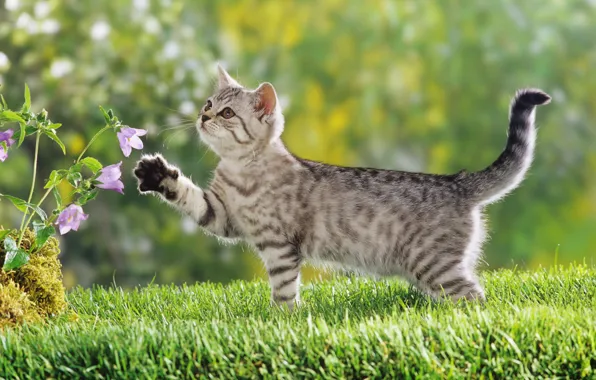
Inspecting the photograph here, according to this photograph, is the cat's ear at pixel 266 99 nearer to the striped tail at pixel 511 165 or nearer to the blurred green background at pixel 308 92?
the striped tail at pixel 511 165

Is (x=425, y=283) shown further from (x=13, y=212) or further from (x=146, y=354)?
(x=13, y=212)

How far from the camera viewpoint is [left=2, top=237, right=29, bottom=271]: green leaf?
321 cm

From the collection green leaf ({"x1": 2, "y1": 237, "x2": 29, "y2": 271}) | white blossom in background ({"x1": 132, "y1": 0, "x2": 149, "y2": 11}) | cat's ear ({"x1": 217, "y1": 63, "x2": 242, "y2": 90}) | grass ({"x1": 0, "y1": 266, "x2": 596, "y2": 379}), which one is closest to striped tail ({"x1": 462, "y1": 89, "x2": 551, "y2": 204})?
grass ({"x1": 0, "y1": 266, "x2": 596, "y2": 379})

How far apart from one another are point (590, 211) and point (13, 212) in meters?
4.68

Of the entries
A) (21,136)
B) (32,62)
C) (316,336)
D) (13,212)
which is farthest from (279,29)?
(316,336)

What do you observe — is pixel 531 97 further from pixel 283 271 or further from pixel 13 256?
pixel 13 256

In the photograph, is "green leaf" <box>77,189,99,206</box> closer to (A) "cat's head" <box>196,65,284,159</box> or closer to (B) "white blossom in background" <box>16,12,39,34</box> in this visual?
(A) "cat's head" <box>196,65,284,159</box>

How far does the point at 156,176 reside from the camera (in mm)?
A: 3479

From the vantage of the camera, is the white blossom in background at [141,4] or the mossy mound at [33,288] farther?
the white blossom in background at [141,4]

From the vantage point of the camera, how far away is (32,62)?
6.47 meters

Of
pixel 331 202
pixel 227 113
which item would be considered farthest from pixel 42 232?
pixel 331 202

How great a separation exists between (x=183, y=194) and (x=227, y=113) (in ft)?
1.30

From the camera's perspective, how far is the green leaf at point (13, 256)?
10.5 ft

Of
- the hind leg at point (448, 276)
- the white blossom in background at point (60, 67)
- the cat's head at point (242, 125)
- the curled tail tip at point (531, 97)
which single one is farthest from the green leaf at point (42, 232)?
the white blossom in background at point (60, 67)
